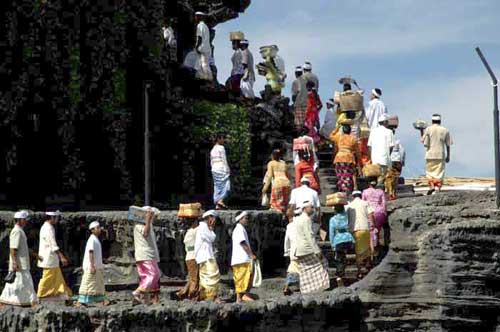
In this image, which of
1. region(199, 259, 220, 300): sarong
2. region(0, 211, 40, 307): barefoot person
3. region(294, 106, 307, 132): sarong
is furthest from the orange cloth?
region(0, 211, 40, 307): barefoot person

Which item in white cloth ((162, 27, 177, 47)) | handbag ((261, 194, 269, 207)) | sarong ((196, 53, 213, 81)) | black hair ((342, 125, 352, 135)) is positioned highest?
white cloth ((162, 27, 177, 47))

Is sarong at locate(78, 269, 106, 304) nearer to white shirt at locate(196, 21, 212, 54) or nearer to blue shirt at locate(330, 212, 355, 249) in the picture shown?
blue shirt at locate(330, 212, 355, 249)

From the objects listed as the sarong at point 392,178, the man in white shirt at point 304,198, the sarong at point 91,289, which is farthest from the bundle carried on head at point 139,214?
the sarong at point 392,178

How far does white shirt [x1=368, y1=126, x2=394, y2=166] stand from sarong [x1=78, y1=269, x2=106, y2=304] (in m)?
6.03

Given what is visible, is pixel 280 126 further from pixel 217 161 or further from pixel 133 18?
pixel 217 161

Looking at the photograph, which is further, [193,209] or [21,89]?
[21,89]

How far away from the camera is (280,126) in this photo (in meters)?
24.0

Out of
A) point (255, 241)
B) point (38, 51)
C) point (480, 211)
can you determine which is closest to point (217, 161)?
point (255, 241)

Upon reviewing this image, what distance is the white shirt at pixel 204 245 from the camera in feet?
45.8

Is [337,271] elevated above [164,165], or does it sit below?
below

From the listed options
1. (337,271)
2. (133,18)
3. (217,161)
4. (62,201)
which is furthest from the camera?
(133,18)

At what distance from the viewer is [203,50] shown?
2344cm

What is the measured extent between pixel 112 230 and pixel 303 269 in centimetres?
296

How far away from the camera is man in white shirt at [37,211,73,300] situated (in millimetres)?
13867
